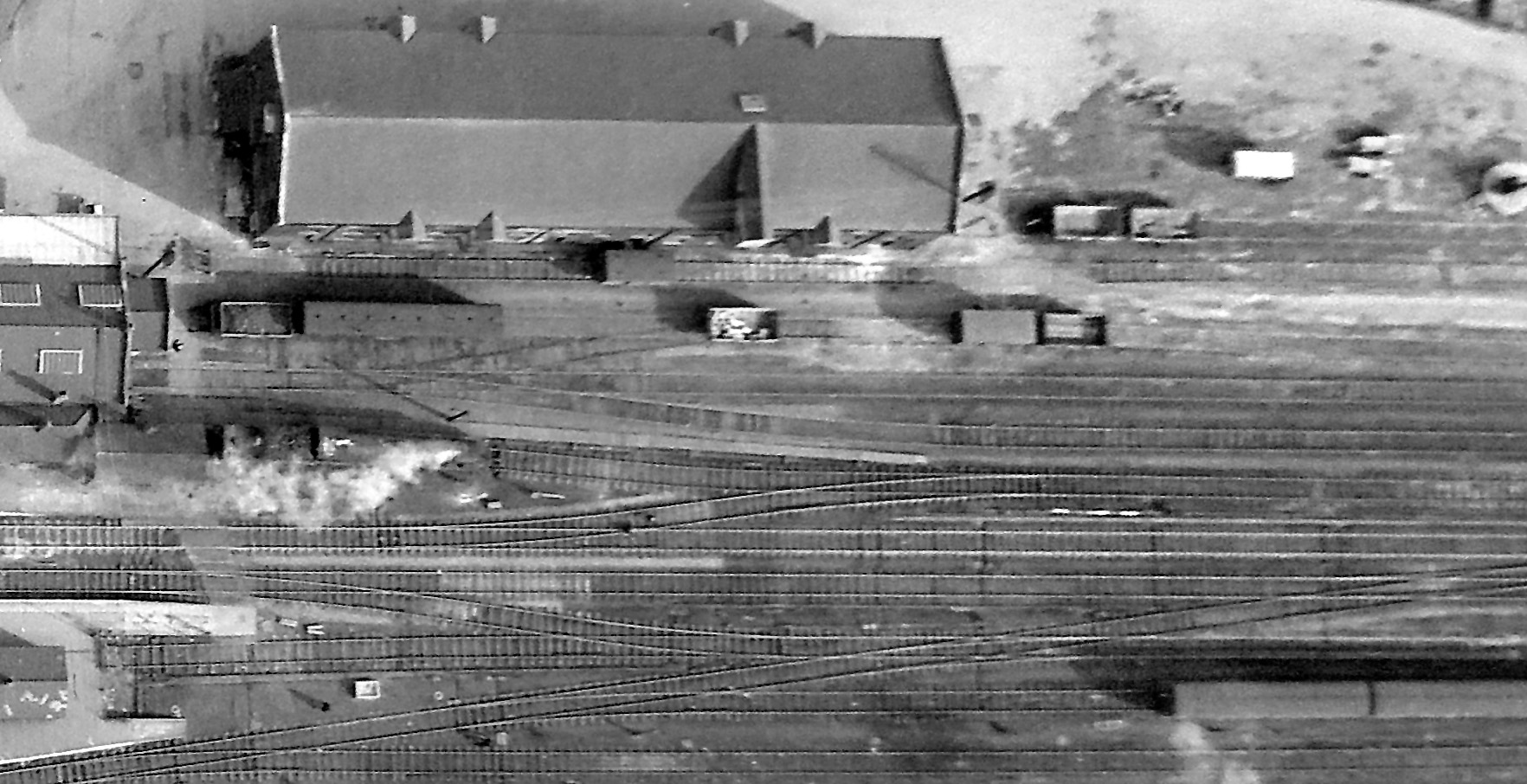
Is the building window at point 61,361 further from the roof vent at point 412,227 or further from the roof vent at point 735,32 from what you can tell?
the roof vent at point 735,32

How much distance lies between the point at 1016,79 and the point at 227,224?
14.7 m

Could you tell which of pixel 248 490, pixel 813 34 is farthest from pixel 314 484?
pixel 813 34

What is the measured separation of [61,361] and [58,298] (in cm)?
115

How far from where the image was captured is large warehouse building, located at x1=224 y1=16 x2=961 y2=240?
17.9 meters

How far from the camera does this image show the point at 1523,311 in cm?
2119

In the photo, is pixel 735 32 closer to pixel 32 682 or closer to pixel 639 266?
pixel 639 266

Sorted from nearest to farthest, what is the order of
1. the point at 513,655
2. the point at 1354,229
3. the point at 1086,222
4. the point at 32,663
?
the point at 32,663, the point at 1086,222, the point at 513,655, the point at 1354,229

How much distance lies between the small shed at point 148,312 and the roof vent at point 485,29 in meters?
7.35

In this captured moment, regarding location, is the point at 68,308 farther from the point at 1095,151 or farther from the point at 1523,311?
the point at 1523,311

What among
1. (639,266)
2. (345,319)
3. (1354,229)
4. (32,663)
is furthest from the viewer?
(1354,229)

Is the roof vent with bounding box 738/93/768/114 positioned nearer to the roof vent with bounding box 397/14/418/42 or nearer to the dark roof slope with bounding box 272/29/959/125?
the dark roof slope with bounding box 272/29/959/125

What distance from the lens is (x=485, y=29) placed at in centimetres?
1847

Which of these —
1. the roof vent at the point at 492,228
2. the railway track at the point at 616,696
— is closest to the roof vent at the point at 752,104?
the roof vent at the point at 492,228

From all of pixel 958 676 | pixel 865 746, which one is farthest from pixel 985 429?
pixel 865 746
